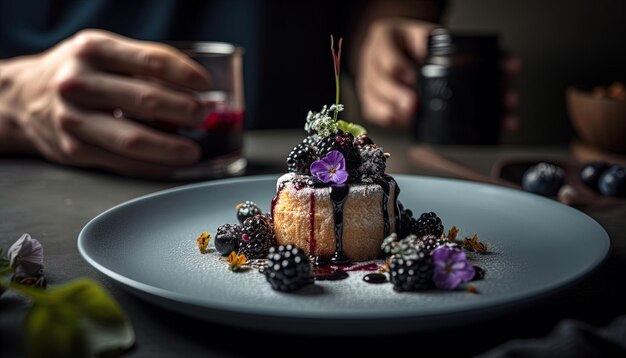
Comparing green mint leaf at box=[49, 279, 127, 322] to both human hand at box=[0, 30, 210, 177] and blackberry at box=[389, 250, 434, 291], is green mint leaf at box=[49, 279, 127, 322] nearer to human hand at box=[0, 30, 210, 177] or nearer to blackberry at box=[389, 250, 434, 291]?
blackberry at box=[389, 250, 434, 291]

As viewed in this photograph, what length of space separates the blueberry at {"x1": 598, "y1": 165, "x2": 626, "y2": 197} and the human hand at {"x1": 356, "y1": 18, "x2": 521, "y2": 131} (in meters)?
0.90

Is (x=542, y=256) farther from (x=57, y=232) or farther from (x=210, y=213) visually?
(x=57, y=232)

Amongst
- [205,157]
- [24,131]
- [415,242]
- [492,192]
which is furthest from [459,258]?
[24,131]

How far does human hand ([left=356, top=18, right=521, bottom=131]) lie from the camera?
8.96 ft

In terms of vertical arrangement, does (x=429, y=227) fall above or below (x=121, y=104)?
below

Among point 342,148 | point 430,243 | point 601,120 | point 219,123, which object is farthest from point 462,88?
point 430,243

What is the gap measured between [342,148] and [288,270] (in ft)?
1.08

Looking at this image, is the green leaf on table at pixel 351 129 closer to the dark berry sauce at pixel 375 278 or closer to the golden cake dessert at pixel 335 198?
the golden cake dessert at pixel 335 198

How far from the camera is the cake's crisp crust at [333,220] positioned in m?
1.28

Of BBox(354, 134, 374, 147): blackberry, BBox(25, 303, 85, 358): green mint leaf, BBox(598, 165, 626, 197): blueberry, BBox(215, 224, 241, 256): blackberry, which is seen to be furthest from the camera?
BBox(598, 165, 626, 197): blueberry

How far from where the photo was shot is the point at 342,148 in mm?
1255

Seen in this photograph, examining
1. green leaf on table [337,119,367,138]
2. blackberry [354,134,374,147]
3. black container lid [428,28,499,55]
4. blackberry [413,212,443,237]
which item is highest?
black container lid [428,28,499,55]

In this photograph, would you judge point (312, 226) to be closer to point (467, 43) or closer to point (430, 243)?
point (430, 243)

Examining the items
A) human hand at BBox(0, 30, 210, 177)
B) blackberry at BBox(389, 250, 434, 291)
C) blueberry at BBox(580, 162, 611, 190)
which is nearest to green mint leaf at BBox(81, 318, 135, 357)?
blackberry at BBox(389, 250, 434, 291)
